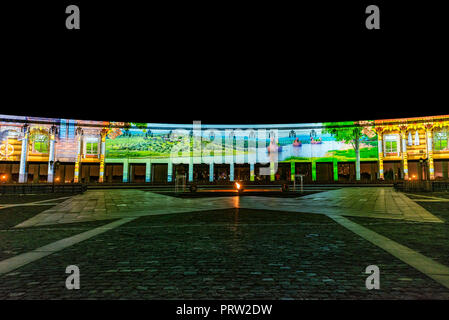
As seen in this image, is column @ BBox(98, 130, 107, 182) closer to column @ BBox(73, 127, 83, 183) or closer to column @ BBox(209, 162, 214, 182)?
column @ BBox(73, 127, 83, 183)

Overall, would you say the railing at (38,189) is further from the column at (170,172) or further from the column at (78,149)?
the column at (170,172)

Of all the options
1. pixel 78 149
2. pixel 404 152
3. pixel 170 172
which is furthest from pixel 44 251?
pixel 404 152

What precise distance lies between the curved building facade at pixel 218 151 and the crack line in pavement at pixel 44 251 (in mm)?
38027

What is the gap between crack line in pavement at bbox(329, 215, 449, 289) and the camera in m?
3.77

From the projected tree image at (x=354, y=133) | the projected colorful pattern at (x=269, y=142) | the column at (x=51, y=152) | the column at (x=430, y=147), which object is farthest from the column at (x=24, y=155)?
the column at (x=430, y=147)

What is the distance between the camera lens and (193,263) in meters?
4.39

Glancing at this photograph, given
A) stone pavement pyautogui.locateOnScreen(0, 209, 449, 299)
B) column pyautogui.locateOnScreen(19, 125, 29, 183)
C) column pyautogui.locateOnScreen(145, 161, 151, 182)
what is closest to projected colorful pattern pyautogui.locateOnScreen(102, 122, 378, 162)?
column pyautogui.locateOnScreen(145, 161, 151, 182)

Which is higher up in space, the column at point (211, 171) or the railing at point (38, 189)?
the column at point (211, 171)

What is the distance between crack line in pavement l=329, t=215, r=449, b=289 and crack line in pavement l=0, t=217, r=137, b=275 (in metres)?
6.08

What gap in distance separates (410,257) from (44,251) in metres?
6.68

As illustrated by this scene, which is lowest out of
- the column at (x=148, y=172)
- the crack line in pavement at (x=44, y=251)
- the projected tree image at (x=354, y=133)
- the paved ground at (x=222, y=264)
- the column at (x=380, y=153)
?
the crack line in pavement at (x=44, y=251)

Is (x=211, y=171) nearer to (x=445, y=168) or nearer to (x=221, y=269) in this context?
(x=445, y=168)

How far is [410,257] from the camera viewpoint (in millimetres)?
4695

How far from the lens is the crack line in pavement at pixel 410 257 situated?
3768mm
